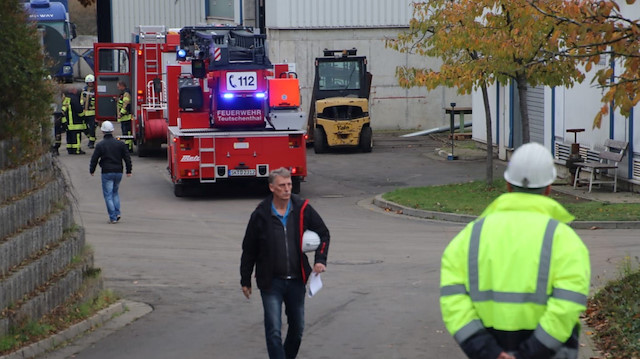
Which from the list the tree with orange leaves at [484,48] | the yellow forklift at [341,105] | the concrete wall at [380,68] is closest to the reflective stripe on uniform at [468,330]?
the tree with orange leaves at [484,48]

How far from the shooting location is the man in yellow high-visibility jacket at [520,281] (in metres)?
4.84

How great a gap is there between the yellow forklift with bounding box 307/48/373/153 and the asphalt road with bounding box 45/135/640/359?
160 inches

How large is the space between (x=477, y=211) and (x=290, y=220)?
37.8ft

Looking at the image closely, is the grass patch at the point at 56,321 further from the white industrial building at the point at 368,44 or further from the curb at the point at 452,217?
the white industrial building at the point at 368,44

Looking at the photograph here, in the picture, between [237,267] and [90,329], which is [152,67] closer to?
[237,267]

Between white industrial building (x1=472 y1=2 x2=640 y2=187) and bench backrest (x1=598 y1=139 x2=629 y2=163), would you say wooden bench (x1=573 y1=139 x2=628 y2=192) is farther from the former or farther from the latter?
white industrial building (x1=472 y1=2 x2=640 y2=187)

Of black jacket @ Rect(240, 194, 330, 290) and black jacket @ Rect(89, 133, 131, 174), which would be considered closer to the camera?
black jacket @ Rect(240, 194, 330, 290)

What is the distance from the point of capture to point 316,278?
8820 mm

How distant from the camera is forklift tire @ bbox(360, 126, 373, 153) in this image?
31.3 meters

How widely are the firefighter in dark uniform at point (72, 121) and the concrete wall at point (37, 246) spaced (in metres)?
→ 19.2

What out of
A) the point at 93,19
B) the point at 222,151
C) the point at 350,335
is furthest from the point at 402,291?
the point at 93,19

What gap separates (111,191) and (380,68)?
19.6m

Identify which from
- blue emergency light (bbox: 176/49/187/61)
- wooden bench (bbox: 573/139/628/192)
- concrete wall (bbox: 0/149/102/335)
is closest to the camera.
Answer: concrete wall (bbox: 0/149/102/335)

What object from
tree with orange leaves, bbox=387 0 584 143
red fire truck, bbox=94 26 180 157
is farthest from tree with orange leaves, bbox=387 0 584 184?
red fire truck, bbox=94 26 180 157
